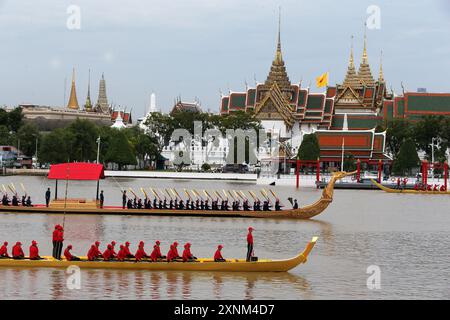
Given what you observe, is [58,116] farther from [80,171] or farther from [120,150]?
[80,171]

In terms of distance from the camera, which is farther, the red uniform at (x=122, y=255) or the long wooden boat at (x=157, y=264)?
the red uniform at (x=122, y=255)

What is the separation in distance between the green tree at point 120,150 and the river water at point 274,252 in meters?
35.0

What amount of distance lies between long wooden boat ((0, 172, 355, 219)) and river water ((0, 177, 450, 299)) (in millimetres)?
389

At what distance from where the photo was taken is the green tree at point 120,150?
345 ft

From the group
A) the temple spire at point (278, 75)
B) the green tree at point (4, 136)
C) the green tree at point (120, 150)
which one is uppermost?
the temple spire at point (278, 75)

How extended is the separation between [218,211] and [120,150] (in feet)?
172

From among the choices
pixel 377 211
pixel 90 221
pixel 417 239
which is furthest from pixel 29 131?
pixel 417 239

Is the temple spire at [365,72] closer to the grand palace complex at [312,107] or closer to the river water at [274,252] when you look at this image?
the grand palace complex at [312,107]

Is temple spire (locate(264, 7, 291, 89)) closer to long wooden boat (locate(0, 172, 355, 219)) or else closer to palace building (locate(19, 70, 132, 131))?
palace building (locate(19, 70, 132, 131))

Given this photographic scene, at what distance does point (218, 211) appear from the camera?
54438 mm

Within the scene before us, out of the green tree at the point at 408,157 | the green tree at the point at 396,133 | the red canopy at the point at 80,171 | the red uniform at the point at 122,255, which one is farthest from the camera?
the green tree at the point at 396,133

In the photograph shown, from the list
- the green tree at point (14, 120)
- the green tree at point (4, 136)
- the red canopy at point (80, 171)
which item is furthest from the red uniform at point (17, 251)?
the green tree at point (14, 120)

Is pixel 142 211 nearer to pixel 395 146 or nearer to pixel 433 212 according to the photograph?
pixel 433 212
